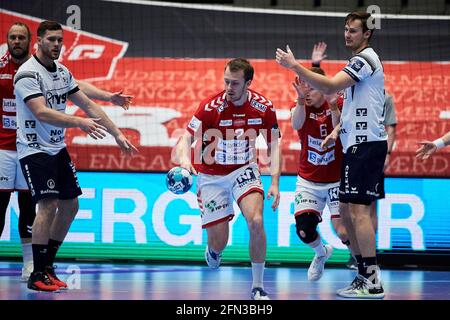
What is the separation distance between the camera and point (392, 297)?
831cm

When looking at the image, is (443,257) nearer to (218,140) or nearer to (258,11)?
(218,140)

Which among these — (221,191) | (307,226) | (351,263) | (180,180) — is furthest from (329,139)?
(351,263)

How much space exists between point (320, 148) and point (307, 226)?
0.83m

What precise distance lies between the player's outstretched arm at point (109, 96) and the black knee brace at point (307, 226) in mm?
2145

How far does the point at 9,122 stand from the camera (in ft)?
30.8

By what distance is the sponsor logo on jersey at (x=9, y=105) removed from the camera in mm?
9345

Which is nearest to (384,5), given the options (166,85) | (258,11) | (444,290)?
(258,11)

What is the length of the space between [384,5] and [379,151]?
10.0 meters

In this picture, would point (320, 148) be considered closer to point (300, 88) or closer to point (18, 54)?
point (300, 88)

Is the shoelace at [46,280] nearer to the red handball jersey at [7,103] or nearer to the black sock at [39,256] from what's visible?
the black sock at [39,256]

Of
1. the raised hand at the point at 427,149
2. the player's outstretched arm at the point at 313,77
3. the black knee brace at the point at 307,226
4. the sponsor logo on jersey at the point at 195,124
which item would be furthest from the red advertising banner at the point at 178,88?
the raised hand at the point at 427,149

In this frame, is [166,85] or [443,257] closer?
[443,257]

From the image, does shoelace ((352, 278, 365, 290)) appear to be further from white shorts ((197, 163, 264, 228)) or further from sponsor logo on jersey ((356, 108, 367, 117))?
sponsor logo on jersey ((356, 108, 367, 117))

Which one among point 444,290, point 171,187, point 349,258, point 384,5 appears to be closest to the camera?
point 171,187
